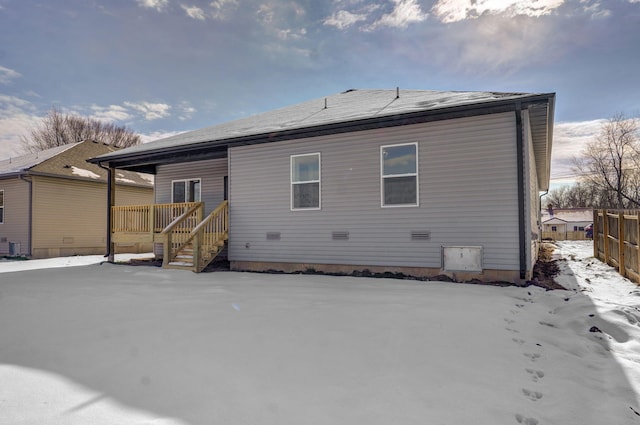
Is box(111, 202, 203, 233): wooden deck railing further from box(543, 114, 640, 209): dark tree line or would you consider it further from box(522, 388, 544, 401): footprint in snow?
box(543, 114, 640, 209): dark tree line

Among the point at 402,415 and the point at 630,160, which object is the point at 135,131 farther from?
the point at 630,160

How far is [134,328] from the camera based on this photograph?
12.2 feet

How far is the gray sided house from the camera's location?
6.47 m

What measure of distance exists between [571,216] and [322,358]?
5535 centimetres

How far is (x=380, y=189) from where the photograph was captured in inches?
295

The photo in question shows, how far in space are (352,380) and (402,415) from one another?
53 centimetres

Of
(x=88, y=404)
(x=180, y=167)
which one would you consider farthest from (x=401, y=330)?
(x=180, y=167)

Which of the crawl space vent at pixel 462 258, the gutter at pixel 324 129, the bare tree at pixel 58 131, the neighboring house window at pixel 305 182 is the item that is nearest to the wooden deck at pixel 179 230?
the gutter at pixel 324 129

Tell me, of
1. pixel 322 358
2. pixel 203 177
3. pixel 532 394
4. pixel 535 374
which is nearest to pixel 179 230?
pixel 203 177

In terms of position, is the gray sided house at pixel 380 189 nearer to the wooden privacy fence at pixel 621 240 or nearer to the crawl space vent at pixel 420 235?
the crawl space vent at pixel 420 235

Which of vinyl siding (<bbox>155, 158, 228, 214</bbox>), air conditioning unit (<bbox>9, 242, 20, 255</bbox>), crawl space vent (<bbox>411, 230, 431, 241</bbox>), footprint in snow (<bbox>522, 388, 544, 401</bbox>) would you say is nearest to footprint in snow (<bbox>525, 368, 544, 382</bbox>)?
footprint in snow (<bbox>522, 388, 544, 401</bbox>)

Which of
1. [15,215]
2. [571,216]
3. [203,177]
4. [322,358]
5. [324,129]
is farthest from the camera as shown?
[571,216]

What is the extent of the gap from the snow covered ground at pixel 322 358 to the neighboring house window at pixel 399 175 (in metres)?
2.53

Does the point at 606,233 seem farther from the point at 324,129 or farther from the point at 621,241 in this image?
the point at 324,129
